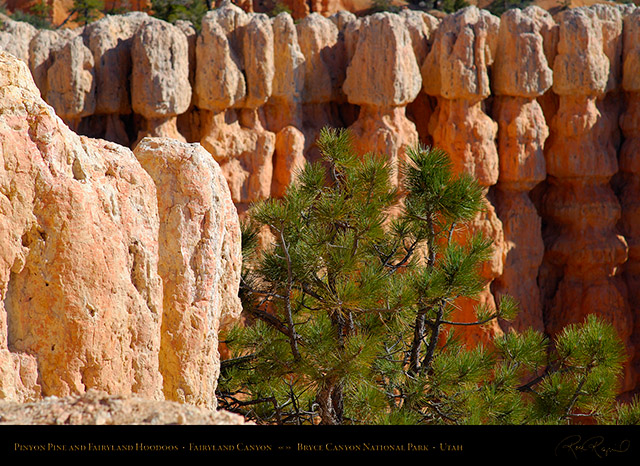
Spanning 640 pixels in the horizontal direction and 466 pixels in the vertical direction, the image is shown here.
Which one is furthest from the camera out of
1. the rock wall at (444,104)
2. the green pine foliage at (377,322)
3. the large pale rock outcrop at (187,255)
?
the rock wall at (444,104)

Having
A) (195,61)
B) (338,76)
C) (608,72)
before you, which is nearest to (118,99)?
(195,61)

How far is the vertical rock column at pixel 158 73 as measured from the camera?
8.42 metres

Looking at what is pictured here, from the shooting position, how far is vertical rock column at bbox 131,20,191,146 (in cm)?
842

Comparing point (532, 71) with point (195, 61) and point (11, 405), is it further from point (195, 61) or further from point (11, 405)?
point (11, 405)

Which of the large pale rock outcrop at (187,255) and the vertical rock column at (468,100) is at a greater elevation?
the vertical rock column at (468,100)

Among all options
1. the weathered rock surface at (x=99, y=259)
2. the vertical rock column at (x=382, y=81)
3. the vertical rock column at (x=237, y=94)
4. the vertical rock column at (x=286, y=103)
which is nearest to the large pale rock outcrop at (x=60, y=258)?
→ the weathered rock surface at (x=99, y=259)

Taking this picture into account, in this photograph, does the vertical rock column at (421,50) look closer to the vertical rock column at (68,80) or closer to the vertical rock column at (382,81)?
the vertical rock column at (382,81)

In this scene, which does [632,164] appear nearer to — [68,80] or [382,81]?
[382,81]

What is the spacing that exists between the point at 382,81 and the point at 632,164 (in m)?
3.95

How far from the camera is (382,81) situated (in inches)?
367

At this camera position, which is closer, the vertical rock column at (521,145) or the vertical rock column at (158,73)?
the vertical rock column at (158,73)

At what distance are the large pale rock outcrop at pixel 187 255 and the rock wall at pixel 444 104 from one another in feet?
17.1

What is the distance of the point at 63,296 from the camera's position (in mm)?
2977

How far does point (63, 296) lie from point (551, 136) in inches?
346
